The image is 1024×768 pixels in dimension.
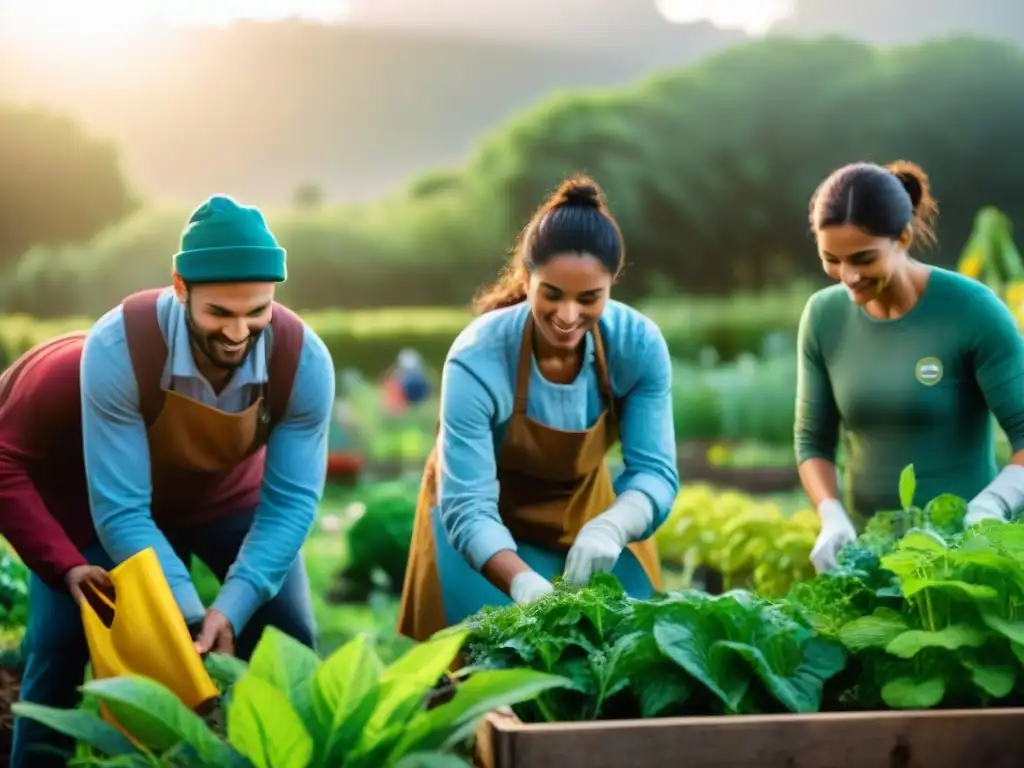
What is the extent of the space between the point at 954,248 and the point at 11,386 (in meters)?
7.02

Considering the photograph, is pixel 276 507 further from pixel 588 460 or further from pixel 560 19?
pixel 560 19

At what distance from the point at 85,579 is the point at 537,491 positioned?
844 millimetres

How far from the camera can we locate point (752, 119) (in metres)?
8.55

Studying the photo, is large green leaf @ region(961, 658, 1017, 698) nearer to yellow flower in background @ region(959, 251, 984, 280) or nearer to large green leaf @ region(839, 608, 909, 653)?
large green leaf @ region(839, 608, 909, 653)

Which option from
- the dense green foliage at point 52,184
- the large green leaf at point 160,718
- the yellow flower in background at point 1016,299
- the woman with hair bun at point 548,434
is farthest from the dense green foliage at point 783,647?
the dense green foliage at point 52,184

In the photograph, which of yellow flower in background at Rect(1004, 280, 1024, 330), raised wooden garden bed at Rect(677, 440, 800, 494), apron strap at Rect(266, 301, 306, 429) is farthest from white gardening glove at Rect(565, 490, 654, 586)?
raised wooden garden bed at Rect(677, 440, 800, 494)

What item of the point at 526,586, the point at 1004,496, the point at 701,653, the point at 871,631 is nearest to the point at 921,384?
the point at 1004,496

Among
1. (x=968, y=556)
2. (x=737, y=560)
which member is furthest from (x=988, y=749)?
(x=737, y=560)

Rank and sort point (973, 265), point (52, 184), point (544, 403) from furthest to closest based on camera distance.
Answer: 1. point (52, 184)
2. point (973, 265)
3. point (544, 403)

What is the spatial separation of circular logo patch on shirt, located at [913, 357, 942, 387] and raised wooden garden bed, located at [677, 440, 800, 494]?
11.4ft

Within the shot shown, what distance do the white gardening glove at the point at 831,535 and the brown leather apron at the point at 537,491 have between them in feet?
1.11

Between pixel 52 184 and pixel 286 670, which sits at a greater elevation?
pixel 52 184

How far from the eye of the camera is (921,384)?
2.66 m

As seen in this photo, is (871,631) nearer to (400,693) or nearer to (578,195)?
(400,693)
